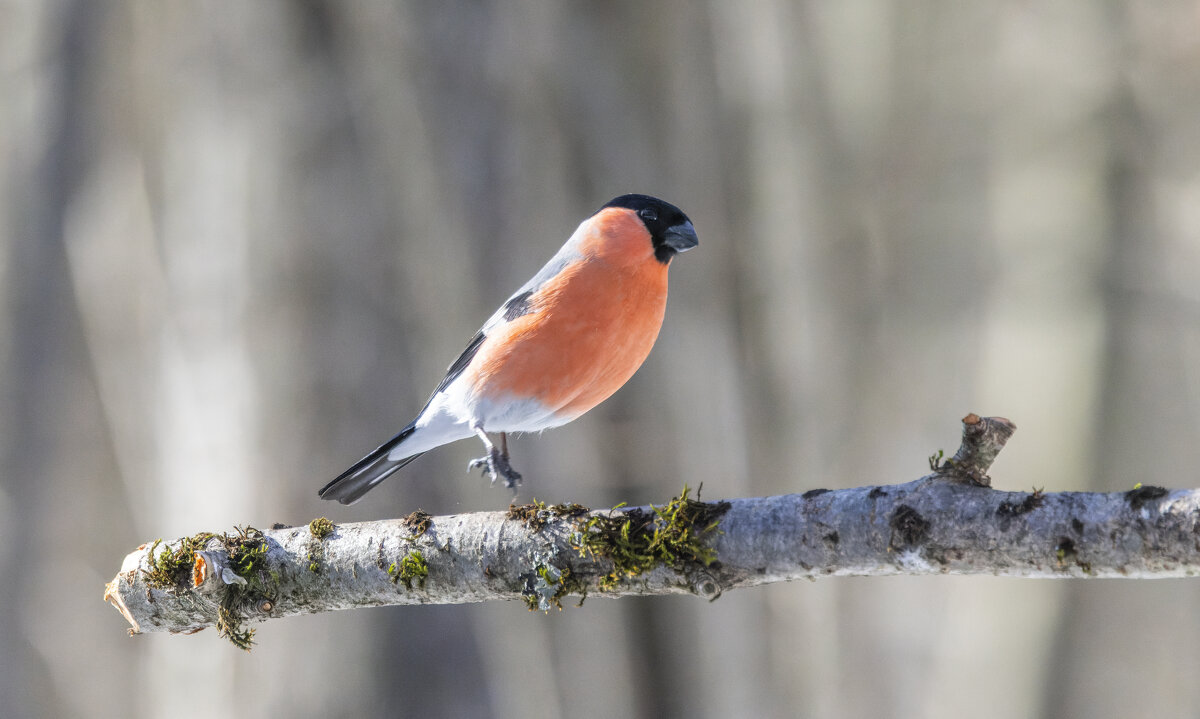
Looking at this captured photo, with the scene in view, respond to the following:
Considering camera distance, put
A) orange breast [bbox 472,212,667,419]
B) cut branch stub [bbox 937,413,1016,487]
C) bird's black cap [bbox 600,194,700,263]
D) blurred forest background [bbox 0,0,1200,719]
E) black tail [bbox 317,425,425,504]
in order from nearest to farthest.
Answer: cut branch stub [bbox 937,413,1016,487]
orange breast [bbox 472,212,667,419]
bird's black cap [bbox 600,194,700,263]
black tail [bbox 317,425,425,504]
blurred forest background [bbox 0,0,1200,719]

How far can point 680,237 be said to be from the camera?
249cm

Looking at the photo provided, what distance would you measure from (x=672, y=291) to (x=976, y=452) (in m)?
4.14

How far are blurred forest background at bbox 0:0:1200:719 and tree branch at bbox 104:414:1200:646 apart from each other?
7.39ft

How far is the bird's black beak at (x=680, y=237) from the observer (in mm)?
2482

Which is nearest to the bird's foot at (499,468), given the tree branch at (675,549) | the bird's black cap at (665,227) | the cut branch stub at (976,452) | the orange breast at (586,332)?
the orange breast at (586,332)

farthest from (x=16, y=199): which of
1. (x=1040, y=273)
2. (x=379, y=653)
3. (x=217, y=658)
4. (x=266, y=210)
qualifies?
(x=1040, y=273)

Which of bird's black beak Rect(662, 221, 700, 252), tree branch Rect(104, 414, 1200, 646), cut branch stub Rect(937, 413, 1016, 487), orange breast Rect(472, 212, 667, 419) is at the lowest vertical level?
tree branch Rect(104, 414, 1200, 646)

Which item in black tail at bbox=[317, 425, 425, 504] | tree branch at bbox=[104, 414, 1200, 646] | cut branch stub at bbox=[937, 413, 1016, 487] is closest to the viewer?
tree branch at bbox=[104, 414, 1200, 646]

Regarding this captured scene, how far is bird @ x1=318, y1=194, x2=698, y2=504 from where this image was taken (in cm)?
239

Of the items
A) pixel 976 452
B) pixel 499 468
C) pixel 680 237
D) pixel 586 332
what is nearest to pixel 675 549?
pixel 976 452

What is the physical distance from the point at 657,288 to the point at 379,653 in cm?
275

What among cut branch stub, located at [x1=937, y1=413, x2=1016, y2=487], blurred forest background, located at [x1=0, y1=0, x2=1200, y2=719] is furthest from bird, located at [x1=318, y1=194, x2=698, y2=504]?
blurred forest background, located at [x1=0, y1=0, x2=1200, y2=719]

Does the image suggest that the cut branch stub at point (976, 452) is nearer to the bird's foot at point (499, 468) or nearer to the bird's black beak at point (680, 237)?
the bird's black beak at point (680, 237)

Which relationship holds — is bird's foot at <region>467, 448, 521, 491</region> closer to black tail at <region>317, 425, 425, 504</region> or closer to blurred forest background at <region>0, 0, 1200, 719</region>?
black tail at <region>317, 425, 425, 504</region>
